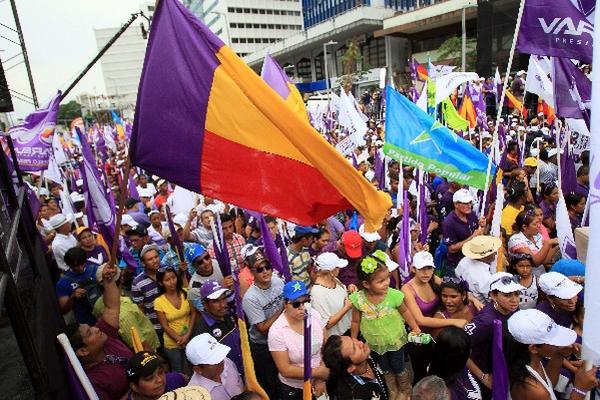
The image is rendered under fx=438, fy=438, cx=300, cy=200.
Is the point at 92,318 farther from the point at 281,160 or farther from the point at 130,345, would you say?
the point at 281,160

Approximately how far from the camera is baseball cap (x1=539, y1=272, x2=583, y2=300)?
117 inches

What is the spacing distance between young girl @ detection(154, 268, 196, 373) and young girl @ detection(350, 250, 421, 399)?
1407mm

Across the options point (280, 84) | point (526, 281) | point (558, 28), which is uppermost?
point (558, 28)

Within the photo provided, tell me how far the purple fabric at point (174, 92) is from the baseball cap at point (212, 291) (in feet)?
3.43

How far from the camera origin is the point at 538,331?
252 cm

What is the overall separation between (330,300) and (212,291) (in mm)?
951

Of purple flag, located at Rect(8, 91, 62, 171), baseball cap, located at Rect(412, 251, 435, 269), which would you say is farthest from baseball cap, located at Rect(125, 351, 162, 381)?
purple flag, located at Rect(8, 91, 62, 171)

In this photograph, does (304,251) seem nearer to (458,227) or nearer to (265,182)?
(458,227)

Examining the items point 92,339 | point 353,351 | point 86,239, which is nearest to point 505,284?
point 353,351

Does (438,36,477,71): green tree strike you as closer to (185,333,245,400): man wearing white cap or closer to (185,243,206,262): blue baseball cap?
(185,243,206,262): blue baseball cap

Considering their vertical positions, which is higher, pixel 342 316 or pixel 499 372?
pixel 499 372

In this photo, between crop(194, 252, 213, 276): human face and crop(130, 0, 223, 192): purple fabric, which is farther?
crop(194, 252, 213, 276): human face

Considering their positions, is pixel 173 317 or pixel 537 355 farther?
pixel 173 317

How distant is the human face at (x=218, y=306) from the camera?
335 centimetres
